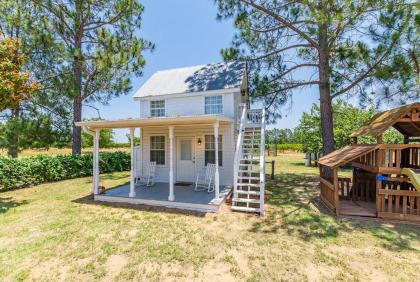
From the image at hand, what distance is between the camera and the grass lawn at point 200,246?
3.81 m

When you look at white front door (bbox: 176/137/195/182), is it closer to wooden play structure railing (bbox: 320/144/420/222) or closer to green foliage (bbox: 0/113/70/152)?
wooden play structure railing (bbox: 320/144/420/222)

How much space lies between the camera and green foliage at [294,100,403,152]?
17281 mm

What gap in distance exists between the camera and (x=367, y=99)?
992cm

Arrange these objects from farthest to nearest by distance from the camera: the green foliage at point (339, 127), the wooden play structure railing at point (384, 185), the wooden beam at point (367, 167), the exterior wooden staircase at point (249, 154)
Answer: the green foliage at point (339, 127)
the exterior wooden staircase at point (249, 154)
the wooden beam at point (367, 167)
the wooden play structure railing at point (384, 185)

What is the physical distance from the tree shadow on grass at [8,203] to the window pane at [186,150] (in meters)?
5.84

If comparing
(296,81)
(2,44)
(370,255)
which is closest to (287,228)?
(370,255)

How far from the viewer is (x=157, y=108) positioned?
10.6 metres

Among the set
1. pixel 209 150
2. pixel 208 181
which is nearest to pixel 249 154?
pixel 209 150

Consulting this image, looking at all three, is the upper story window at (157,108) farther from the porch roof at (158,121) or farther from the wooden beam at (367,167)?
the wooden beam at (367,167)

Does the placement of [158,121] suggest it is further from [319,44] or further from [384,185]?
[319,44]

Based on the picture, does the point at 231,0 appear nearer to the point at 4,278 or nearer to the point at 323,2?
the point at 323,2

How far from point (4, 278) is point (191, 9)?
12682 mm

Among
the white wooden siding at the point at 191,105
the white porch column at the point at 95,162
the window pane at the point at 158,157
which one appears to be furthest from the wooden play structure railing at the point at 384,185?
the white porch column at the point at 95,162

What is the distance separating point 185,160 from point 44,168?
6817 millimetres
